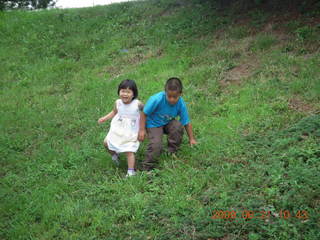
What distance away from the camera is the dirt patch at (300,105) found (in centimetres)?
632

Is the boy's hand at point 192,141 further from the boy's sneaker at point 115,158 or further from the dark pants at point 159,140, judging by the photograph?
the boy's sneaker at point 115,158

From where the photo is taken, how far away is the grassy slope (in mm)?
4430

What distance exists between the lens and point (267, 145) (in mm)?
5566

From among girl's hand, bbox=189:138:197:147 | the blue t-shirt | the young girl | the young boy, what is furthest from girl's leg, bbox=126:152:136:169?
girl's hand, bbox=189:138:197:147

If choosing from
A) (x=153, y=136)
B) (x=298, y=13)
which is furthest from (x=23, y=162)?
(x=298, y=13)

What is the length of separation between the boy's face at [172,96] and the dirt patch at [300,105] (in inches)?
85.3

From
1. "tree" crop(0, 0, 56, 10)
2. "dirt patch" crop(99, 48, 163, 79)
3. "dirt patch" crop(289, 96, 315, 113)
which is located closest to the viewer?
"dirt patch" crop(289, 96, 315, 113)

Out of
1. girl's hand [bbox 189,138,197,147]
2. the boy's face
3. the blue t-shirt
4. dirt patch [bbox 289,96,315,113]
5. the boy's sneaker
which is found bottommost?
the boy's sneaker

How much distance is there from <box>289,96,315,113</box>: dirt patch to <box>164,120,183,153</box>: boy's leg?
6.72 ft

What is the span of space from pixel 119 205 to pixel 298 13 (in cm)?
716

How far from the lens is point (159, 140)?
5730 millimetres

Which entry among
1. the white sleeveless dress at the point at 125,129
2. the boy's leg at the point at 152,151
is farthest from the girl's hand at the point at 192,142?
the white sleeveless dress at the point at 125,129
